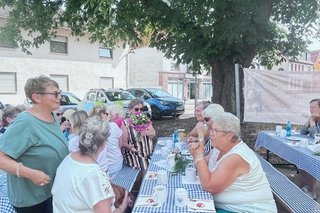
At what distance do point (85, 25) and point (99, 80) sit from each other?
36.9 feet

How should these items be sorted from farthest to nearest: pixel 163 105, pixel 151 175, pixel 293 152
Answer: pixel 163 105 < pixel 293 152 < pixel 151 175

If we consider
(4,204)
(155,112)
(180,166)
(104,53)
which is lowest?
(155,112)

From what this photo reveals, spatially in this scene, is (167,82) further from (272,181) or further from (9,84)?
(272,181)

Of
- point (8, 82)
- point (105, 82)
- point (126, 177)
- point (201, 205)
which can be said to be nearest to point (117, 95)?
point (8, 82)

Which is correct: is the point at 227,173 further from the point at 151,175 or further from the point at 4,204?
the point at 4,204

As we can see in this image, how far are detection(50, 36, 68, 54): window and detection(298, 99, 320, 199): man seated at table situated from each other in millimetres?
17009

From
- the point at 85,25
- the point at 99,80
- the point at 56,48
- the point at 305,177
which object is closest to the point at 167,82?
the point at 99,80

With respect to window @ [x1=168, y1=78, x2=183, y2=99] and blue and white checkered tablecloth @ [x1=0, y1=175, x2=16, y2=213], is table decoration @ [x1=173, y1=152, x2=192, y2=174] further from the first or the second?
window @ [x1=168, y1=78, x2=183, y2=99]

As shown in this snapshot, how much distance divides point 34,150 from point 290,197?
2.92 metres

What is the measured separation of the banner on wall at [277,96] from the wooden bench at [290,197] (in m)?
3.20

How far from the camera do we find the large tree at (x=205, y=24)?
23.4ft

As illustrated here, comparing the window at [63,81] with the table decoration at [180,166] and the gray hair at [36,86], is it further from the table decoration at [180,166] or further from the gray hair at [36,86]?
the gray hair at [36,86]

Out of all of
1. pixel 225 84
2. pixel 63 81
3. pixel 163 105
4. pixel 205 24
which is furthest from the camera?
pixel 63 81

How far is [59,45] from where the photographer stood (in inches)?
765
